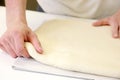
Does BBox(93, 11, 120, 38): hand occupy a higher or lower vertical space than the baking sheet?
higher

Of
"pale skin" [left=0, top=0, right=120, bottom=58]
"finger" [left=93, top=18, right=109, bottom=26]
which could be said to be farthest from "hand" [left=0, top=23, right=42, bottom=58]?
"finger" [left=93, top=18, right=109, bottom=26]

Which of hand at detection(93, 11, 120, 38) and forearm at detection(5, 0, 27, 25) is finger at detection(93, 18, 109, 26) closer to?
hand at detection(93, 11, 120, 38)

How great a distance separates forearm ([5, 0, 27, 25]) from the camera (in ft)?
2.42

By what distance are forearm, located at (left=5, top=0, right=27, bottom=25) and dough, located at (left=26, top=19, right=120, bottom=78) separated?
7 cm

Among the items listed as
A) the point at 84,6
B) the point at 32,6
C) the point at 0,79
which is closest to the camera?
the point at 0,79

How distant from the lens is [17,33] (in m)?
0.68

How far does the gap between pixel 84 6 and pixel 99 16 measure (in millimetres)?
79

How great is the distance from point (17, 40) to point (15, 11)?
120 millimetres

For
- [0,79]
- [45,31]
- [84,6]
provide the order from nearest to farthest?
[0,79], [45,31], [84,6]

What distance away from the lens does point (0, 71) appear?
0.62m

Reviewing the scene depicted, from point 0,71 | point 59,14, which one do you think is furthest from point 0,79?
point 59,14

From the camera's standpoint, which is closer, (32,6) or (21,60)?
(21,60)

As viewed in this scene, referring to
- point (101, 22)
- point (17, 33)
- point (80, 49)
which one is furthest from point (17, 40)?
point (101, 22)

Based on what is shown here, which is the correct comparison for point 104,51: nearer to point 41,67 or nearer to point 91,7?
point 41,67
